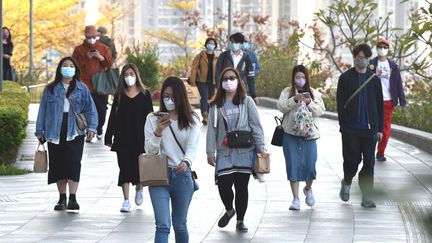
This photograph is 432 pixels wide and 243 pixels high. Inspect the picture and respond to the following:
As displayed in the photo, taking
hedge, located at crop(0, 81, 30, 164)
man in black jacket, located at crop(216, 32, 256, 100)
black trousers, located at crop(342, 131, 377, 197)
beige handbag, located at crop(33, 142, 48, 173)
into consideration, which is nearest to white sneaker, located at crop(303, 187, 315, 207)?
black trousers, located at crop(342, 131, 377, 197)

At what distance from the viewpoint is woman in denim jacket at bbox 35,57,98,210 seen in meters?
11.6

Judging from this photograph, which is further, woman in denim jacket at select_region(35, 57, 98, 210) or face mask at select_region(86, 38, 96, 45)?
face mask at select_region(86, 38, 96, 45)

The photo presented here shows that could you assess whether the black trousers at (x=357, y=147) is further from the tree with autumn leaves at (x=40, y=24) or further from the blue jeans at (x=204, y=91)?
the tree with autumn leaves at (x=40, y=24)

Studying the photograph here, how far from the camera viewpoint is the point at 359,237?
33.0ft

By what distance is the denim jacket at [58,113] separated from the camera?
1159 centimetres

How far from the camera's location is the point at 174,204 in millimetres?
7703

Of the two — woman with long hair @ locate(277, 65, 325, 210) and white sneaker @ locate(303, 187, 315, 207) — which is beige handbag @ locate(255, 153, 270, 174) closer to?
woman with long hair @ locate(277, 65, 325, 210)

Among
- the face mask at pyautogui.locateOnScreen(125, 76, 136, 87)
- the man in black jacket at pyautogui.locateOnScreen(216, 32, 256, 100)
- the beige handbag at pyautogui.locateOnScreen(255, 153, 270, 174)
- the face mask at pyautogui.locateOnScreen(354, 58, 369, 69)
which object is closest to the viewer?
the beige handbag at pyautogui.locateOnScreen(255, 153, 270, 174)

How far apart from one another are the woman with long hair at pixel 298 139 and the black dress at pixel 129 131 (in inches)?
55.4

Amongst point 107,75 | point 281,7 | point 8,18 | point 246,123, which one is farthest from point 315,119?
point 281,7

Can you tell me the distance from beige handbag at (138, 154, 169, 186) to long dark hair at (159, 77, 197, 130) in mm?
289

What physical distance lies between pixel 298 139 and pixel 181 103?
419 cm

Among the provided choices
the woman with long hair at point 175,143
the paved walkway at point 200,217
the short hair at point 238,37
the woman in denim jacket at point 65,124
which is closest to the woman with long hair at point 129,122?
the woman in denim jacket at point 65,124

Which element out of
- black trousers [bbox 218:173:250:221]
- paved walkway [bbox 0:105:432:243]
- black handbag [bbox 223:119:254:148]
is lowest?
paved walkway [bbox 0:105:432:243]
